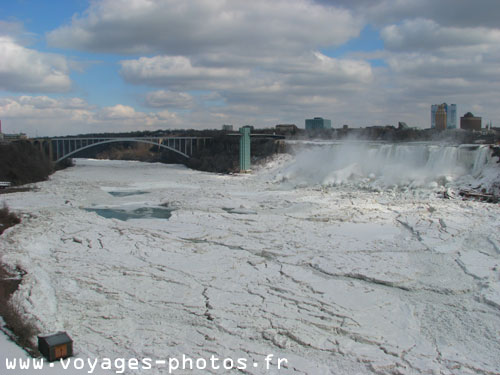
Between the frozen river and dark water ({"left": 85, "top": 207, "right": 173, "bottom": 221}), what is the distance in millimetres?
180

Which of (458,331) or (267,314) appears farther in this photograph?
(267,314)

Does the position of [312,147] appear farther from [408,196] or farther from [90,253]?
[90,253]

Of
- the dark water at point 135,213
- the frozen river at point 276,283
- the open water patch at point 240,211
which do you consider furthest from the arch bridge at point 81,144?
the frozen river at point 276,283

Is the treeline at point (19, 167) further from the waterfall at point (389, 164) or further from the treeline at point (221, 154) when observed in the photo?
the waterfall at point (389, 164)

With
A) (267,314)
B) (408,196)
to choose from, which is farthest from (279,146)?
(267,314)

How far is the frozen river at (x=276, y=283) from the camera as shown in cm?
764

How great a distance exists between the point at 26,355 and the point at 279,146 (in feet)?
134

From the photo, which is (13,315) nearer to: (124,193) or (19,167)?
(124,193)

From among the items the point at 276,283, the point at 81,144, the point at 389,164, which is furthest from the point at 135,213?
the point at 81,144

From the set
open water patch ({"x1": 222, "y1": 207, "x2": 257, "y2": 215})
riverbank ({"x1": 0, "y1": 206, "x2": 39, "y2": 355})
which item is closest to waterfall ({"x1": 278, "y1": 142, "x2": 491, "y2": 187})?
open water patch ({"x1": 222, "y1": 207, "x2": 257, "y2": 215})

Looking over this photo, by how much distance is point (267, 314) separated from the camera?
900 centimetres

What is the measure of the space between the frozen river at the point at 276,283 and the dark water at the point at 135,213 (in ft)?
0.59

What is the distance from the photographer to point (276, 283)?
35.1 ft

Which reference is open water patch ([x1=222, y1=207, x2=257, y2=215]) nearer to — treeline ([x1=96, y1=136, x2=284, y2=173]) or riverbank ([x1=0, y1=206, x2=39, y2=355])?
riverbank ([x1=0, y1=206, x2=39, y2=355])
